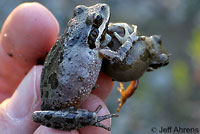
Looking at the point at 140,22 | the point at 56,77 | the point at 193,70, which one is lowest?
the point at 56,77

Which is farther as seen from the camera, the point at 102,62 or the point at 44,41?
the point at 44,41

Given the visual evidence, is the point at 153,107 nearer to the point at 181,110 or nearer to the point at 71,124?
the point at 181,110

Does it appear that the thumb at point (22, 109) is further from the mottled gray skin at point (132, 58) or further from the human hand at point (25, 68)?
the mottled gray skin at point (132, 58)

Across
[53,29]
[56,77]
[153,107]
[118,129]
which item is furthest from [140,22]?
[56,77]

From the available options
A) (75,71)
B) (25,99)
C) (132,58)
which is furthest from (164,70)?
(25,99)

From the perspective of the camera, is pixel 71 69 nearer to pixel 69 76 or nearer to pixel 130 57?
pixel 69 76

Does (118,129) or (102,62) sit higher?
(102,62)

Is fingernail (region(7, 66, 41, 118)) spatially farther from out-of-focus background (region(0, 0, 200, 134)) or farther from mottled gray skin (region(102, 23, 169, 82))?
out-of-focus background (region(0, 0, 200, 134))

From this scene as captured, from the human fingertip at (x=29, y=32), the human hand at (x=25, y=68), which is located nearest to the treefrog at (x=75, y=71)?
the human hand at (x=25, y=68)
